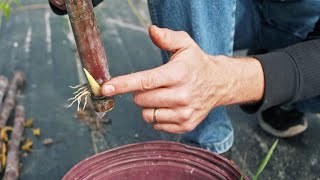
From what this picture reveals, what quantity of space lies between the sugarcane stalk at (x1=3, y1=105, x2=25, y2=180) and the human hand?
73 cm

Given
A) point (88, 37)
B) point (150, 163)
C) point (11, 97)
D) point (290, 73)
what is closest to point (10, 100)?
point (11, 97)

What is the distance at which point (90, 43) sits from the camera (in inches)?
34.3

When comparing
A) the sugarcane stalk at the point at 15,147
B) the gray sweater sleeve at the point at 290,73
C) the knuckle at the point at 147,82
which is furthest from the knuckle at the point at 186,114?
the sugarcane stalk at the point at 15,147

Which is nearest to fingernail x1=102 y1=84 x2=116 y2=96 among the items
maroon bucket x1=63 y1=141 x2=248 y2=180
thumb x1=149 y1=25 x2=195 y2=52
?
thumb x1=149 y1=25 x2=195 y2=52

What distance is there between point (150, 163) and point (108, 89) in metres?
0.29

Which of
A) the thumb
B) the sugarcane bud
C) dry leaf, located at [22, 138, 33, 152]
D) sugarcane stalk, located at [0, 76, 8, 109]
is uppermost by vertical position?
the thumb

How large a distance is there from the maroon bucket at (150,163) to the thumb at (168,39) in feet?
0.83

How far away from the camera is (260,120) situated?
5.66 ft

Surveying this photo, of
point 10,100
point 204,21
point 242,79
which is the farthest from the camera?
point 10,100

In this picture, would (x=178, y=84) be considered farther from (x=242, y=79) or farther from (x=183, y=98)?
(x=242, y=79)

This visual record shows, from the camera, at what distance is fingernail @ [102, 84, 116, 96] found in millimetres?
843

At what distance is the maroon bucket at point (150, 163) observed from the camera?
1.03 metres

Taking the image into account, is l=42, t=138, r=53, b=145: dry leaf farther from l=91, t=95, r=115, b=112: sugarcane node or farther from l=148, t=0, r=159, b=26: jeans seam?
l=91, t=95, r=115, b=112: sugarcane node

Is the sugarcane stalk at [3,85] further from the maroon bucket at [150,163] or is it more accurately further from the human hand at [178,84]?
the human hand at [178,84]
